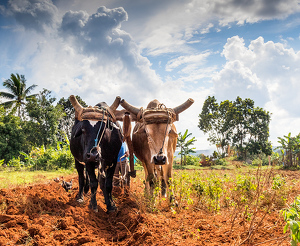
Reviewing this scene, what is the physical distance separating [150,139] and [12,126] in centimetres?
2349

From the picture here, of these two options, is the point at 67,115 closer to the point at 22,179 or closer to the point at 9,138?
the point at 9,138

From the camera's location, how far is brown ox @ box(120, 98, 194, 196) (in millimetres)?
4504

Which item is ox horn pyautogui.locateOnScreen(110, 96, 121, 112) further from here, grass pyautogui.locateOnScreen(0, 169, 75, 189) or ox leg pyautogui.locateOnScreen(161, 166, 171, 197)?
grass pyautogui.locateOnScreen(0, 169, 75, 189)

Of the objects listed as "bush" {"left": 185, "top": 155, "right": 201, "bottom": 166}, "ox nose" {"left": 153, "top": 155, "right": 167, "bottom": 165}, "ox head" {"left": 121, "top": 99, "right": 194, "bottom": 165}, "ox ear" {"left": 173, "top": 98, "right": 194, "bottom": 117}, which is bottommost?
"bush" {"left": 185, "top": 155, "right": 201, "bottom": 166}

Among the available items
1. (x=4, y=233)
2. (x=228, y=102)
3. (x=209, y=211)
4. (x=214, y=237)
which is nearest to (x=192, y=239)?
(x=214, y=237)

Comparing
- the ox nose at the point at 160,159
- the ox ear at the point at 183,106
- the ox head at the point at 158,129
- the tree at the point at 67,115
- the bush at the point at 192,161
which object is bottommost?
the bush at the point at 192,161

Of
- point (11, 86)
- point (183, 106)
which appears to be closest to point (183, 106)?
point (183, 106)

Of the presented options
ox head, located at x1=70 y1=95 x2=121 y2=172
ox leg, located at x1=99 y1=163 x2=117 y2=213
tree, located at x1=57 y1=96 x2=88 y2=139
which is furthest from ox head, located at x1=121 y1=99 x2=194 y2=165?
tree, located at x1=57 y1=96 x2=88 y2=139

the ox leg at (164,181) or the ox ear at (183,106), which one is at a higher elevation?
the ox ear at (183,106)

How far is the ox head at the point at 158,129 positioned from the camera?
14.5 feet

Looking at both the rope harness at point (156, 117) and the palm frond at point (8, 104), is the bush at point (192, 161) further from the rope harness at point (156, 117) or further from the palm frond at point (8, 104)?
the palm frond at point (8, 104)

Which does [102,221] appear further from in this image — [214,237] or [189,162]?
[189,162]

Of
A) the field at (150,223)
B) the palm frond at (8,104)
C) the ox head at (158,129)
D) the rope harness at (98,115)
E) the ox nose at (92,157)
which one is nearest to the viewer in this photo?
the field at (150,223)

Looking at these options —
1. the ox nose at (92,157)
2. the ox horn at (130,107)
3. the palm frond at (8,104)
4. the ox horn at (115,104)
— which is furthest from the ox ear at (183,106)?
the palm frond at (8,104)
